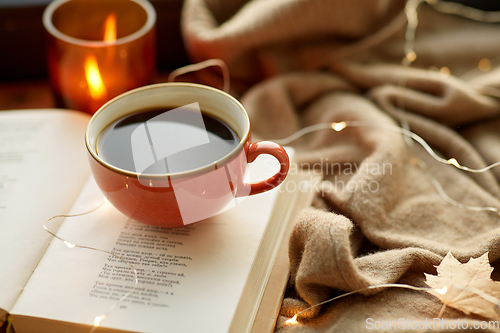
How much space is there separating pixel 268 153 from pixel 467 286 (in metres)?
0.26

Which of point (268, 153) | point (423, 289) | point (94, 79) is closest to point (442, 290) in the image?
point (423, 289)

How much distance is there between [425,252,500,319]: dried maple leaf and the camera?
439 millimetres

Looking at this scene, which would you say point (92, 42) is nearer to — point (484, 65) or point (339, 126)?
point (339, 126)

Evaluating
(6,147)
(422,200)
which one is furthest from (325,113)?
(6,147)

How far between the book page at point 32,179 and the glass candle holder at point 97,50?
48 millimetres

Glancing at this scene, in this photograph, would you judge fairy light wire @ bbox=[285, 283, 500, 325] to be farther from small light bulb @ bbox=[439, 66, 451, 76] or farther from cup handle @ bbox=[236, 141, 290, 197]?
small light bulb @ bbox=[439, 66, 451, 76]

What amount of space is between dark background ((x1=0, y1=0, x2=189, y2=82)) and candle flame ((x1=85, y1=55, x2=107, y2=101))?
214mm

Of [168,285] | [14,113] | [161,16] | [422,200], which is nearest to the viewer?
[168,285]

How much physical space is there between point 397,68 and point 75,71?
0.55m

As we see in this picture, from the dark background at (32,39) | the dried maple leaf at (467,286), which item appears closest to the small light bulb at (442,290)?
the dried maple leaf at (467,286)

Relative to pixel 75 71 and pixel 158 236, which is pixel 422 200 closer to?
pixel 158 236

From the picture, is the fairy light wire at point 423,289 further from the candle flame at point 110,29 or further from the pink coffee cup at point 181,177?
the candle flame at point 110,29

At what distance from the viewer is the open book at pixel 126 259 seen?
Answer: 0.43 metres

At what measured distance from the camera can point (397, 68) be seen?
0.77 meters
